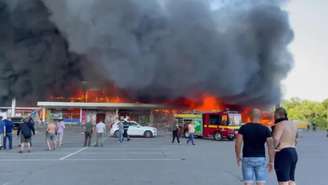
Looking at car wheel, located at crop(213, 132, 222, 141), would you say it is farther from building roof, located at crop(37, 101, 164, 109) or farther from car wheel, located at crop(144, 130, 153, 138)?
building roof, located at crop(37, 101, 164, 109)

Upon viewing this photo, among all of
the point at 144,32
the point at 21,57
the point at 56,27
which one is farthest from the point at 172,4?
the point at 21,57

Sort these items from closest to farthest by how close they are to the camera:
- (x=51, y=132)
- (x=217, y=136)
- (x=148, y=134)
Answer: (x=51, y=132) → (x=217, y=136) → (x=148, y=134)

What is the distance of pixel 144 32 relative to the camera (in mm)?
40562

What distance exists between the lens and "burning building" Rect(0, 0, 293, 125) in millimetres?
39094

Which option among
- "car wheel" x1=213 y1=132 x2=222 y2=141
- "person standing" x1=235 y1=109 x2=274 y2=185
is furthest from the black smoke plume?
"person standing" x1=235 y1=109 x2=274 y2=185

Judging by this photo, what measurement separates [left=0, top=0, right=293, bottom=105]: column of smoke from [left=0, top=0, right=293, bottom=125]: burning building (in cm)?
9

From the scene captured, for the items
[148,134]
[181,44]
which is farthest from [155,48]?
[148,134]

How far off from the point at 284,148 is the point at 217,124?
995 inches

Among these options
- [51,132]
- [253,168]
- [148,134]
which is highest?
[51,132]

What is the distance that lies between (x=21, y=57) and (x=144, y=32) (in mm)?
12890

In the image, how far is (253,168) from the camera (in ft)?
22.1

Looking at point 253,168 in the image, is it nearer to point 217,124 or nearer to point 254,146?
point 254,146

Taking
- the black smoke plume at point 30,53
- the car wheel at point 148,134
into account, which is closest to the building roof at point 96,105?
the black smoke plume at point 30,53

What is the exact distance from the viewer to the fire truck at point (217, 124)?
31.0 m
